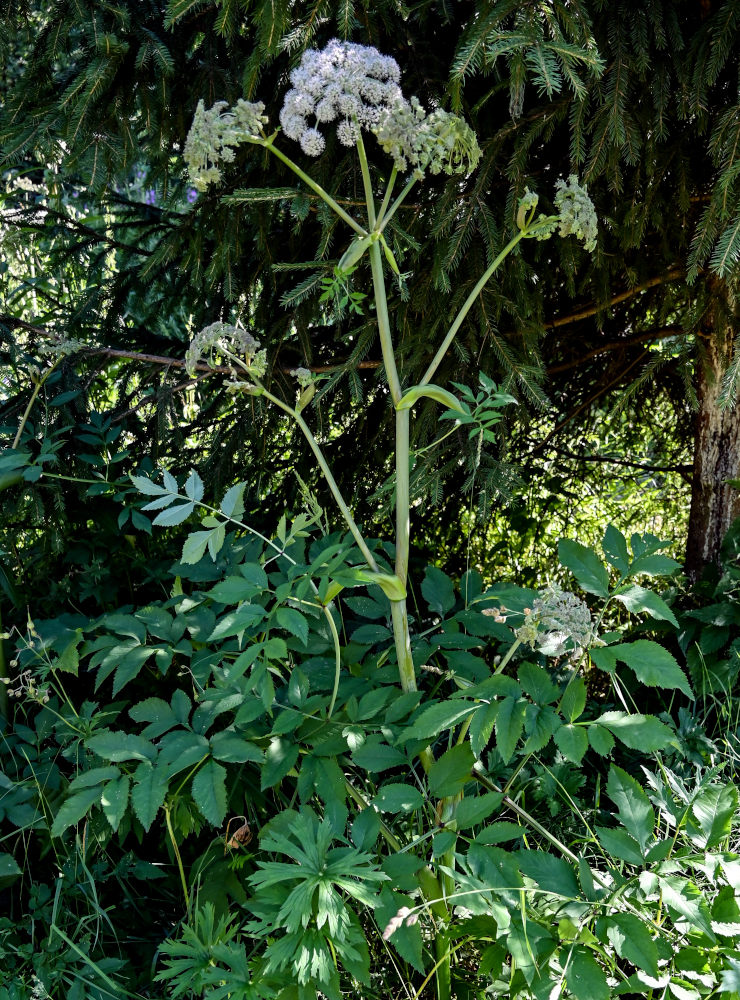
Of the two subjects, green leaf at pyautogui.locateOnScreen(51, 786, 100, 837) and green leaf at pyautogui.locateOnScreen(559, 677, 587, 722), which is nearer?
green leaf at pyautogui.locateOnScreen(559, 677, 587, 722)

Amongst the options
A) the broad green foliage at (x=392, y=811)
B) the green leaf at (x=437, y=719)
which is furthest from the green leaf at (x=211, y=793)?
the green leaf at (x=437, y=719)

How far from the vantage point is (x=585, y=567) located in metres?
1.42

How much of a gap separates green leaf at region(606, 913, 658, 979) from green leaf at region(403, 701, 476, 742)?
36 centimetres

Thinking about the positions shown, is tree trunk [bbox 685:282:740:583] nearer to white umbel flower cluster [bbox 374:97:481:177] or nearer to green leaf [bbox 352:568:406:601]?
white umbel flower cluster [bbox 374:97:481:177]

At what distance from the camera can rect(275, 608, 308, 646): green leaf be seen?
48.7 inches

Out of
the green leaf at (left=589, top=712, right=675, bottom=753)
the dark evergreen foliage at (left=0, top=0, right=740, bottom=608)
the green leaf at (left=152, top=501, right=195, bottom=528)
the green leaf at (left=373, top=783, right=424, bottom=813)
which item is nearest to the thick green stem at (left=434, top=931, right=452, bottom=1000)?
the green leaf at (left=373, top=783, right=424, bottom=813)

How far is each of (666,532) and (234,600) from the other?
2.30 meters

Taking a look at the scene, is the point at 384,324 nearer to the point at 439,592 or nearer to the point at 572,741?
the point at 439,592

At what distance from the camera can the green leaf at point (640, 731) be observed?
46.6 inches

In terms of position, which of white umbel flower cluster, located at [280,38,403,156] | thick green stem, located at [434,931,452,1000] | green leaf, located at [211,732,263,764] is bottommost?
thick green stem, located at [434,931,452,1000]

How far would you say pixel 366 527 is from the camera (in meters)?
2.57

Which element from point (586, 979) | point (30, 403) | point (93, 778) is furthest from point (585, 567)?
point (30, 403)

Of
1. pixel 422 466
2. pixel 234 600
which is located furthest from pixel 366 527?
pixel 234 600

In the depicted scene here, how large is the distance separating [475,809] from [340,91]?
1.20 m
